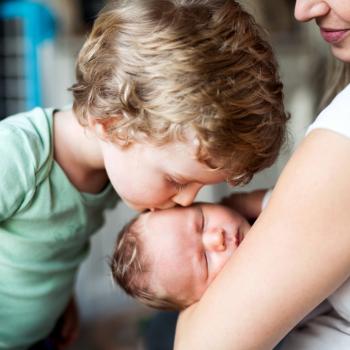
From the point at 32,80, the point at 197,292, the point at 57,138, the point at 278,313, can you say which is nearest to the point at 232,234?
the point at 197,292

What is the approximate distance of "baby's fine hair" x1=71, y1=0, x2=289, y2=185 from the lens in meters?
0.91

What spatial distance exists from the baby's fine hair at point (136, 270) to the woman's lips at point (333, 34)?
0.48 m

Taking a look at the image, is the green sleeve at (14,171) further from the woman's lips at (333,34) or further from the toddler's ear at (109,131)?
the woman's lips at (333,34)

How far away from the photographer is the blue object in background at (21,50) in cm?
206

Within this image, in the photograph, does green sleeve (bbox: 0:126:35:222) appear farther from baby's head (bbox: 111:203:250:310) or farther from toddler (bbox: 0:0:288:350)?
baby's head (bbox: 111:203:250:310)

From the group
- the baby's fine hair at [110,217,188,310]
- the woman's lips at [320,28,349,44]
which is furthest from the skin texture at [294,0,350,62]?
the baby's fine hair at [110,217,188,310]

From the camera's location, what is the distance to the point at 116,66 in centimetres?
97

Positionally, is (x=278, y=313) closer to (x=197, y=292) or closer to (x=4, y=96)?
(x=197, y=292)

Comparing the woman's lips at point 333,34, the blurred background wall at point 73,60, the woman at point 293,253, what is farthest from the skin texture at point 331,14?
the blurred background wall at point 73,60

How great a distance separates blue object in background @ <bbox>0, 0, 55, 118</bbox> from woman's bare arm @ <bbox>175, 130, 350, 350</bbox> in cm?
142

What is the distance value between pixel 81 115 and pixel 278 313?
513mm

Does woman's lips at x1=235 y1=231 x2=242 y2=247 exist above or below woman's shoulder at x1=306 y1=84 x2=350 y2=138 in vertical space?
below

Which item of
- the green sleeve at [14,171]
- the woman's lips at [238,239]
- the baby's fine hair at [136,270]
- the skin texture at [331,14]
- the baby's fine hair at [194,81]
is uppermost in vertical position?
the skin texture at [331,14]

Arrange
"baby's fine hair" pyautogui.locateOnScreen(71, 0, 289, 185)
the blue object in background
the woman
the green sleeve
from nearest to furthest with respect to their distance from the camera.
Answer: the woman < "baby's fine hair" pyautogui.locateOnScreen(71, 0, 289, 185) < the green sleeve < the blue object in background
